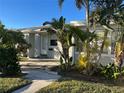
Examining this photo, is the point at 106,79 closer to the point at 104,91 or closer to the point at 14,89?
the point at 104,91

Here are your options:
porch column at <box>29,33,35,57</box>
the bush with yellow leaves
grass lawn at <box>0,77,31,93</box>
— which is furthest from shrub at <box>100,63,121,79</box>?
porch column at <box>29,33,35,57</box>

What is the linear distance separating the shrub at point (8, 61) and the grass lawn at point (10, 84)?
119cm

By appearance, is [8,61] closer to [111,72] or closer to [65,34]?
[65,34]

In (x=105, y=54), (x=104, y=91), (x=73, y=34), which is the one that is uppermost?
(x=73, y=34)

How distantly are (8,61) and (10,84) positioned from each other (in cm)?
242

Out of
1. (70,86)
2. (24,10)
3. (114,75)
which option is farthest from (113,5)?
(24,10)

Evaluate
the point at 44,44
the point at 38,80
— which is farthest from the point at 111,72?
the point at 44,44

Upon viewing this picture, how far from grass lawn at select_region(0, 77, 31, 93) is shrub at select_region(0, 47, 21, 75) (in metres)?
1.19

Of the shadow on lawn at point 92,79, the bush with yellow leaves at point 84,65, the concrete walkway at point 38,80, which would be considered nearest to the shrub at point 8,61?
the concrete walkway at point 38,80

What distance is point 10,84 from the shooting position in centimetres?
1242

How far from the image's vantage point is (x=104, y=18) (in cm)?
1477

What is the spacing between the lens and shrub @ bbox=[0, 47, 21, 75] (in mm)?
14523

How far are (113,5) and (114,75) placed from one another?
12.7 ft

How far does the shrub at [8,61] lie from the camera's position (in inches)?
572
